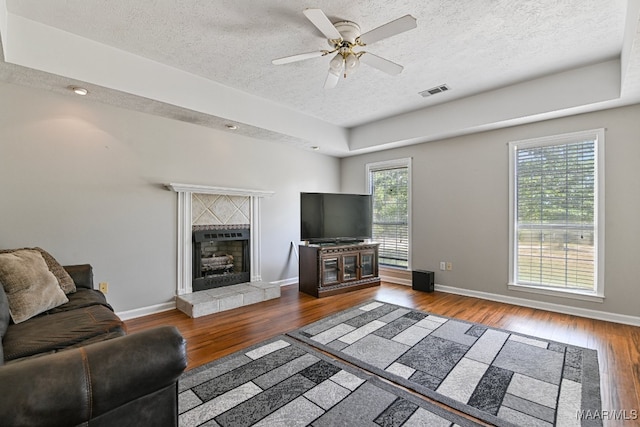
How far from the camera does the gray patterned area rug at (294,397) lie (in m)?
1.70

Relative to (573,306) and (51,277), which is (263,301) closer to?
(51,277)

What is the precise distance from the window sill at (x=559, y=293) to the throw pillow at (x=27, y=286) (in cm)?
481

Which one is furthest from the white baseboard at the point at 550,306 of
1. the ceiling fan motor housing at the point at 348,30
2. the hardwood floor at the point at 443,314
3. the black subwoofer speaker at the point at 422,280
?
the ceiling fan motor housing at the point at 348,30

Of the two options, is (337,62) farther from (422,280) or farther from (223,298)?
(422,280)

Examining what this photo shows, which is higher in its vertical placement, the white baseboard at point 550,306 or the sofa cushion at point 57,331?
the sofa cushion at point 57,331

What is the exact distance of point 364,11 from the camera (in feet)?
7.60

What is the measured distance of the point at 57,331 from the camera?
175 centimetres

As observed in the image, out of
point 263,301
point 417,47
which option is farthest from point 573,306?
point 263,301

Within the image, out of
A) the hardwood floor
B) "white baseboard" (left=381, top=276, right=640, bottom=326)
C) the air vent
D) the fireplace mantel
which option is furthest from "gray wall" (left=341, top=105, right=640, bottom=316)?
the fireplace mantel

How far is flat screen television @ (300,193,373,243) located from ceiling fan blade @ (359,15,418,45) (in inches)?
103

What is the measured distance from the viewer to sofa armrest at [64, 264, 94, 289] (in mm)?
2637

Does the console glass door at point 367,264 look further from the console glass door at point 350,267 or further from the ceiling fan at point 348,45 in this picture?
the ceiling fan at point 348,45

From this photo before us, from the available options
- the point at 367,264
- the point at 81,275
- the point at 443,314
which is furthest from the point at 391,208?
the point at 81,275

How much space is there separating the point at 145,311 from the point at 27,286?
154 centimetres
